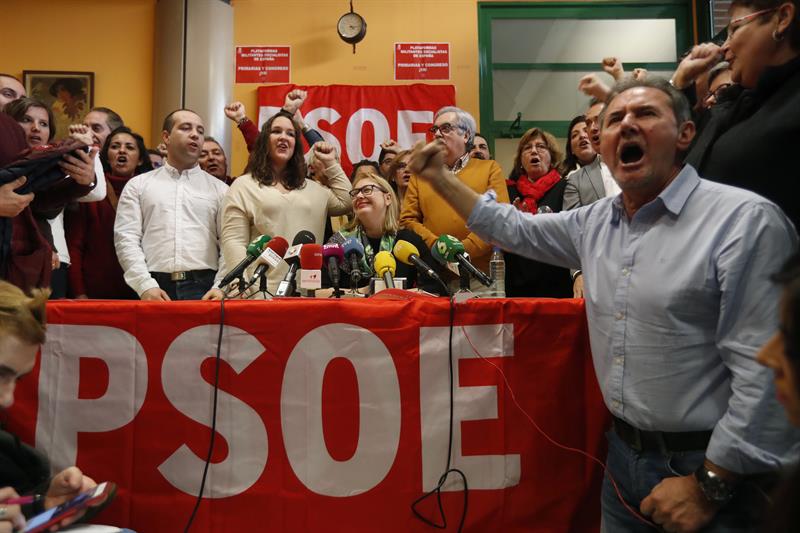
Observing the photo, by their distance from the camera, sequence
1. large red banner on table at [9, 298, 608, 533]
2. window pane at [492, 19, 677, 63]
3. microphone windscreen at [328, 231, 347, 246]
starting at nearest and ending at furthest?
large red banner on table at [9, 298, 608, 533]
microphone windscreen at [328, 231, 347, 246]
window pane at [492, 19, 677, 63]

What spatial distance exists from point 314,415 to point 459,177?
1.69m

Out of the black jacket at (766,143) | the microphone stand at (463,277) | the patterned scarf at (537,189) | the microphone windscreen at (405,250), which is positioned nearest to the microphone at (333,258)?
the microphone windscreen at (405,250)

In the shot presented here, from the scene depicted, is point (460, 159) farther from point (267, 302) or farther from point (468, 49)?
point (468, 49)

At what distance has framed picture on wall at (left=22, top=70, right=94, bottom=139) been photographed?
6.09 metres

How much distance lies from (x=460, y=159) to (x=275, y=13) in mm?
3703

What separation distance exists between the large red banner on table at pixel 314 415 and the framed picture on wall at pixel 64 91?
188 inches

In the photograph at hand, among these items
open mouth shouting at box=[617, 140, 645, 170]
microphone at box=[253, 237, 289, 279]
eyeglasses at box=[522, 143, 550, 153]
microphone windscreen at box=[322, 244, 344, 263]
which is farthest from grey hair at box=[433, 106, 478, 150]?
Answer: open mouth shouting at box=[617, 140, 645, 170]

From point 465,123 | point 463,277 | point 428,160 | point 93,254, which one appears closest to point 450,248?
point 463,277

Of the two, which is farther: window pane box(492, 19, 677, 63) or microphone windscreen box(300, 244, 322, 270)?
A: window pane box(492, 19, 677, 63)

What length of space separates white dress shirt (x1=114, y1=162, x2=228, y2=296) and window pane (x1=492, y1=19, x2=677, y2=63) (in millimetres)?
4079

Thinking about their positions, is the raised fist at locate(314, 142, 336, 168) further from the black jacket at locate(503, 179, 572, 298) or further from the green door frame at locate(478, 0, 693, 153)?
the green door frame at locate(478, 0, 693, 153)

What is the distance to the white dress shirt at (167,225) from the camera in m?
3.20

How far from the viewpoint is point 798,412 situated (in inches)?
33.9

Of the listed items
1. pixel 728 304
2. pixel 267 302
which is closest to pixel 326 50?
pixel 267 302
